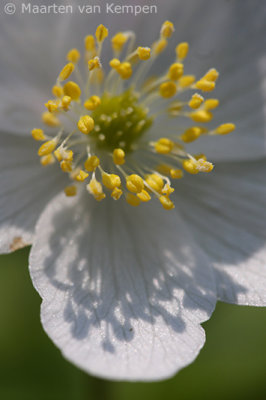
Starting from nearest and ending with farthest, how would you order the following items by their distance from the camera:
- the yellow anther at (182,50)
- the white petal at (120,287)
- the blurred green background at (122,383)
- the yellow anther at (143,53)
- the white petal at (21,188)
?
the white petal at (120,287) < the white petal at (21,188) < the yellow anther at (143,53) < the yellow anther at (182,50) < the blurred green background at (122,383)

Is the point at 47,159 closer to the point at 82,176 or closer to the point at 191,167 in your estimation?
the point at 82,176

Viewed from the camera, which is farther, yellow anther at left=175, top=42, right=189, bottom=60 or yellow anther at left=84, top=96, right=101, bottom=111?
yellow anther at left=175, top=42, right=189, bottom=60

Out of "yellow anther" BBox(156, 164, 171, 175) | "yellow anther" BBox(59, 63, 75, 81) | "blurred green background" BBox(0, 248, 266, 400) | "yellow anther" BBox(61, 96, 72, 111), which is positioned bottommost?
"blurred green background" BBox(0, 248, 266, 400)

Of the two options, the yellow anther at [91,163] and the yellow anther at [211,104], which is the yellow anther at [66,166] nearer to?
the yellow anther at [91,163]

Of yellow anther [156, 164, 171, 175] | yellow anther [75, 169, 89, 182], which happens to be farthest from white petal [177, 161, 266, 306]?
yellow anther [75, 169, 89, 182]

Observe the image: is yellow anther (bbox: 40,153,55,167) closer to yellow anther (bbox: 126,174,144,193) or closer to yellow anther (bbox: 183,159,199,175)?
yellow anther (bbox: 126,174,144,193)

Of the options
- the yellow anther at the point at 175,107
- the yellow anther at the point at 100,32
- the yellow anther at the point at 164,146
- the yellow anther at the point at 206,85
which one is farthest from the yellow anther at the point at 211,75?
the yellow anther at the point at 100,32
